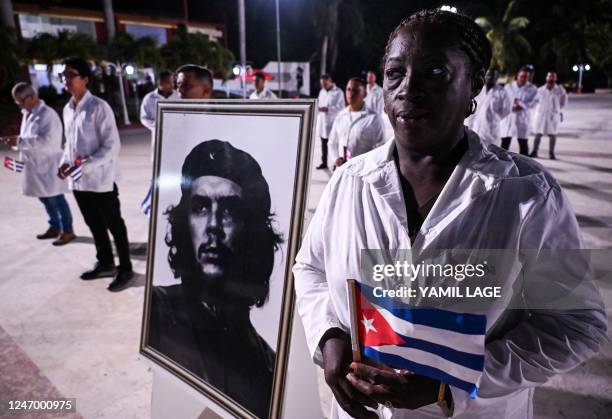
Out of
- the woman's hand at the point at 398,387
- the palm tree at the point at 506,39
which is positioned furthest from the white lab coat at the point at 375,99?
the palm tree at the point at 506,39

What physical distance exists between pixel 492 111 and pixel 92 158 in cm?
600

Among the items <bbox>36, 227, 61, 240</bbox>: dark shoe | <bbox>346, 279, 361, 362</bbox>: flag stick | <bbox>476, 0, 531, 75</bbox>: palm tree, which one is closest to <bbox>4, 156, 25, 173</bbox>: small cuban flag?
A: <bbox>36, 227, 61, 240</bbox>: dark shoe

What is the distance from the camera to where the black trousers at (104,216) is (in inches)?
151

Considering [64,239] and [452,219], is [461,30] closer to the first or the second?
[452,219]

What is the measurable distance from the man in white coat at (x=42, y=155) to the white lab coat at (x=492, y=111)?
5978 millimetres

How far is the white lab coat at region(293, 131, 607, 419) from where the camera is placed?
945 millimetres

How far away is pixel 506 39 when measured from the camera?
3206 cm

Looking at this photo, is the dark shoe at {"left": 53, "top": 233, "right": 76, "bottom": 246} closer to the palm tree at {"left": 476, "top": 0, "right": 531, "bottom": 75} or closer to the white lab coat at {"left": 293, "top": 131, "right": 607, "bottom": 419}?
the white lab coat at {"left": 293, "top": 131, "right": 607, "bottom": 419}

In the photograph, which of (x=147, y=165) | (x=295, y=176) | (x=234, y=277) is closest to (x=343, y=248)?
(x=295, y=176)

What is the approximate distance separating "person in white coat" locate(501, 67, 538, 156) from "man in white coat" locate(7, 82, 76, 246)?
24.4 feet

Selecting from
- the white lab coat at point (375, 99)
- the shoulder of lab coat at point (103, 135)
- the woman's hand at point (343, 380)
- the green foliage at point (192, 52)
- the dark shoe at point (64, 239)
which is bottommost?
the dark shoe at point (64, 239)

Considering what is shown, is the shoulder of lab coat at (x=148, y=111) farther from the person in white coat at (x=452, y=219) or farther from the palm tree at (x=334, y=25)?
the palm tree at (x=334, y=25)

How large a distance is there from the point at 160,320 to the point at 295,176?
0.99 meters

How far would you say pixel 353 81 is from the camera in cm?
456
